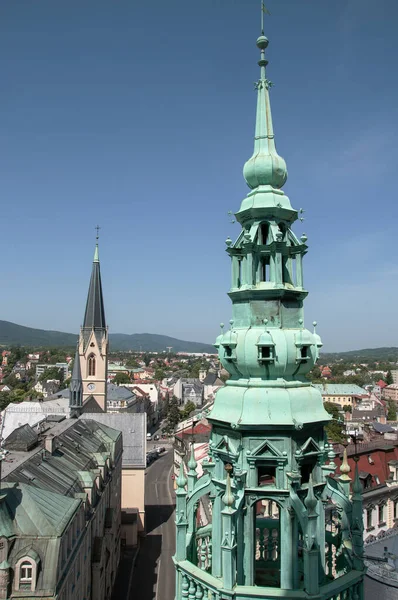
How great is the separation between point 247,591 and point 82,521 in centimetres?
2393

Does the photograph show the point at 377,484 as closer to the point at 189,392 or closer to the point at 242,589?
the point at 242,589

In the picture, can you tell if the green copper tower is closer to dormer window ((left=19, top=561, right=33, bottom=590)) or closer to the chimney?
dormer window ((left=19, top=561, right=33, bottom=590))

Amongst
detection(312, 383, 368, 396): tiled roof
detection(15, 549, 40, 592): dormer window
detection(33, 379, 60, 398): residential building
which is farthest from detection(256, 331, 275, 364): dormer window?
detection(33, 379, 60, 398): residential building

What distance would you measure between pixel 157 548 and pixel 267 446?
4939 cm

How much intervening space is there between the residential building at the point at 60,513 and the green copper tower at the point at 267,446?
15.3 metres

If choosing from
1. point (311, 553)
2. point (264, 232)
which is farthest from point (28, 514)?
point (264, 232)

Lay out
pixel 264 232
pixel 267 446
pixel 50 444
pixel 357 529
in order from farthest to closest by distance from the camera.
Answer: pixel 50 444 < pixel 264 232 < pixel 357 529 < pixel 267 446

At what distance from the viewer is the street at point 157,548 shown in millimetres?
42344

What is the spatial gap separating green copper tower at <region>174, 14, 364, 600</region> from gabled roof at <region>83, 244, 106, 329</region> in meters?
71.7

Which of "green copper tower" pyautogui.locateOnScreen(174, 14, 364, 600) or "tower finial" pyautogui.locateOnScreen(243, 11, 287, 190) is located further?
"tower finial" pyautogui.locateOnScreen(243, 11, 287, 190)

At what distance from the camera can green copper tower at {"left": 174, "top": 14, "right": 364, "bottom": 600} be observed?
Answer: 29.6ft

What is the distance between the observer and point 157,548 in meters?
52.3

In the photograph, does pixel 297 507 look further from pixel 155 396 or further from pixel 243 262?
pixel 155 396

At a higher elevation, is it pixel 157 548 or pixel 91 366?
pixel 91 366
